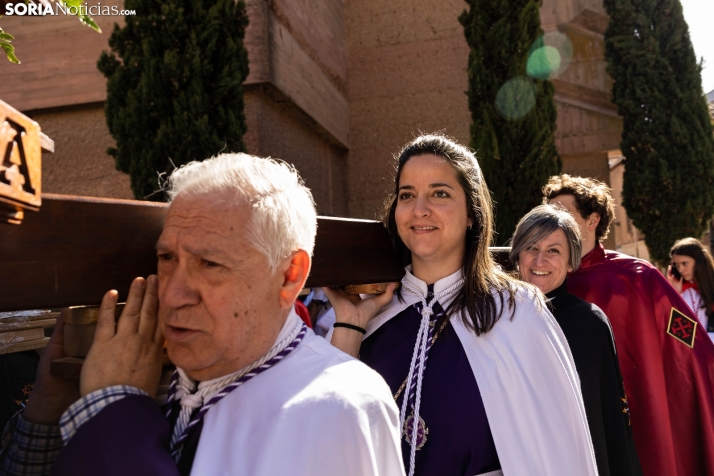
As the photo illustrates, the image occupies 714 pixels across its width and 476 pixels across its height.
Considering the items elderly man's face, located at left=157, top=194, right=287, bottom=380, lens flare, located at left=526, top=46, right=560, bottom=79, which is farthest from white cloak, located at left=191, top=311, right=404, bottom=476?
lens flare, located at left=526, top=46, right=560, bottom=79

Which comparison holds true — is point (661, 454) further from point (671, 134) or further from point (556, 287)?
point (671, 134)

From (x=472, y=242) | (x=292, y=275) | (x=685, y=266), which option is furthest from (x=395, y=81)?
(x=292, y=275)

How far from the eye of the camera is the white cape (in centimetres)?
199

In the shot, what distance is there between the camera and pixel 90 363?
1.22 metres

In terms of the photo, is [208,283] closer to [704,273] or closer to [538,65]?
[704,273]

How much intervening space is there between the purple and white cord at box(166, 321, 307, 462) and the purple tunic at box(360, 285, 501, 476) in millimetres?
854

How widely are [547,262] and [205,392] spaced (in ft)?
7.47

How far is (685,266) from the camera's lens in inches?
240

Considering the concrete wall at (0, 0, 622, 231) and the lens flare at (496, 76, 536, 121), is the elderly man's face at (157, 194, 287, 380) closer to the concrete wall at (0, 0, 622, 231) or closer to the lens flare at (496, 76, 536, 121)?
the concrete wall at (0, 0, 622, 231)

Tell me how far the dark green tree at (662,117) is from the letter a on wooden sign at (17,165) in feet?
32.0

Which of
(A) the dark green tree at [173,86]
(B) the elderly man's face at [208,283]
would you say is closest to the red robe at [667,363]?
(B) the elderly man's face at [208,283]

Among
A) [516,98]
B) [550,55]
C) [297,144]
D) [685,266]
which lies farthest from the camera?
[550,55]

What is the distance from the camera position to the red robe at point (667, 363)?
11.3 ft

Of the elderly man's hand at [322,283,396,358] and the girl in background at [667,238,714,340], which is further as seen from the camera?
the girl in background at [667,238,714,340]
